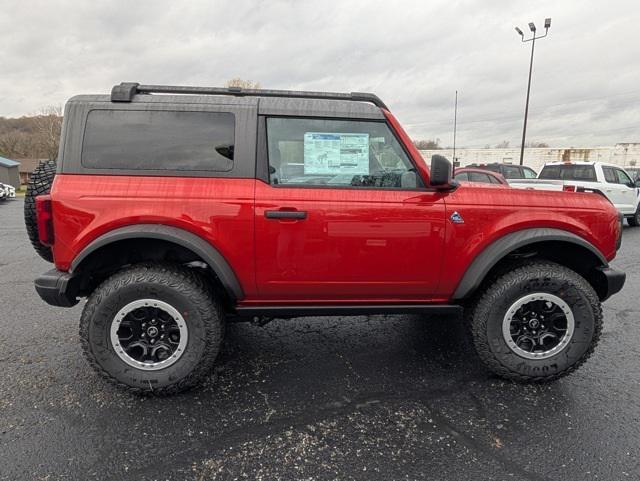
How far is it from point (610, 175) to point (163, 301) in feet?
39.6

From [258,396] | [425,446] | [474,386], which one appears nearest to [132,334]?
[258,396]

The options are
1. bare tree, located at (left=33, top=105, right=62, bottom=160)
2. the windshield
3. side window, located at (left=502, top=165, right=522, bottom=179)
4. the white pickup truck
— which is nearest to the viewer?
the white pickup truck

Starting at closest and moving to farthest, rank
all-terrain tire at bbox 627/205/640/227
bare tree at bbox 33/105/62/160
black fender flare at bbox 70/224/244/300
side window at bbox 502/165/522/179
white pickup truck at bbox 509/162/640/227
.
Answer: black fender flare at bbox 70/224/244/300 → white pickup truck at bbox 509/162/640/227 → all-terrain tire at bbox 627/205/640/227 → side window at bbox 502/165/522/179 → bare tree at bbox 33/105/62/160

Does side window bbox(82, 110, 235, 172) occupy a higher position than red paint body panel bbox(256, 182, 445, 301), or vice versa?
side window bbox(82, 110, 235, 172)

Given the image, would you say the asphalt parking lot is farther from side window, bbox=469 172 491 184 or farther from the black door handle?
side window, bbox=469 172 491 184

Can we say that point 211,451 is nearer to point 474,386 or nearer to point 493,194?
point 474,386

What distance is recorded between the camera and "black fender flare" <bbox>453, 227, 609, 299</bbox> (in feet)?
8.77

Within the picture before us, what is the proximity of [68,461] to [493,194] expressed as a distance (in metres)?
3.04

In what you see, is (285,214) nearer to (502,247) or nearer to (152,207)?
(152,207)

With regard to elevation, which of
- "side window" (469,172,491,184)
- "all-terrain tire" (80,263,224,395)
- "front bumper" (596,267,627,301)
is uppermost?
"side window" (469,172,491,184)

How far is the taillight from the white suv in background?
11.0m

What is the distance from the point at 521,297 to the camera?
2732 millimetres

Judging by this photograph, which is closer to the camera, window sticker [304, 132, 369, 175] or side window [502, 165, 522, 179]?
window sticker [304, 132, 369, 175]

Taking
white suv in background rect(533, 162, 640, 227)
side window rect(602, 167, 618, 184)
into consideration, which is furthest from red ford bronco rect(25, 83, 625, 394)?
side window rect(602, 167, 618, 184)
